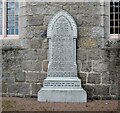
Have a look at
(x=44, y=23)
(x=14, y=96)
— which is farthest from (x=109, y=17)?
(x=14, y=96)

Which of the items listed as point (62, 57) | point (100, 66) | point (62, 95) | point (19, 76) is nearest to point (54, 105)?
point (62, 95)

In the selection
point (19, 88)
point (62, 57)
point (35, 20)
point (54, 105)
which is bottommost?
point (54, 105)

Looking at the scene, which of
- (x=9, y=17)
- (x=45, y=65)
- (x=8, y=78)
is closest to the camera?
(x=45, y=65)

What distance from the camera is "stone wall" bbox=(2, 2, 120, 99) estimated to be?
32.1ft

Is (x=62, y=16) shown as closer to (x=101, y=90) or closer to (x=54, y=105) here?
(x=101, y=90)

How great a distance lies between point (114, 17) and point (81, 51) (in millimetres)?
1511

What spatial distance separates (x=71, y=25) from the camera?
9672mm

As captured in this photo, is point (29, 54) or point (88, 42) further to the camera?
point (29, 54)

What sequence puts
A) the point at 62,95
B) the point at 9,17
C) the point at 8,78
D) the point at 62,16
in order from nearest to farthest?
the point at 62,95, the point at 62,16, the point at 8,78, the point at 9,17

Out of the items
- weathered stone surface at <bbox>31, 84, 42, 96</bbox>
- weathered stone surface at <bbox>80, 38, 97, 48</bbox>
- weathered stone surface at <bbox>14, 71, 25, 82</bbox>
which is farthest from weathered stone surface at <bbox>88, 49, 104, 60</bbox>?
weathered stone surface at <bbox>14, 71, 25, 82</bbox>

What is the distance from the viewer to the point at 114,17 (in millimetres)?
10203

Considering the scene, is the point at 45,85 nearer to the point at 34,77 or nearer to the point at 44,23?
the point at 34,77

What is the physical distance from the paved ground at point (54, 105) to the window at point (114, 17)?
2144 mm

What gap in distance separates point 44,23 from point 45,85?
1.81 metres
